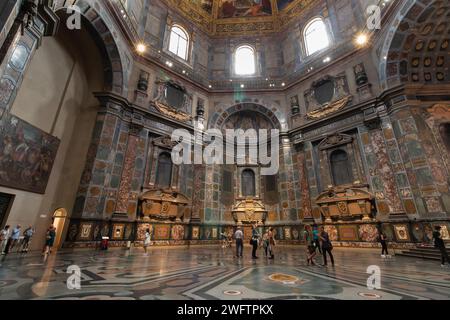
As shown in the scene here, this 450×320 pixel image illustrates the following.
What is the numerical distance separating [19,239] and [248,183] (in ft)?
39.8

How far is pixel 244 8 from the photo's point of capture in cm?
1931

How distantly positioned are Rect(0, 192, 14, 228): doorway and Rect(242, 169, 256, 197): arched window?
1196 cm

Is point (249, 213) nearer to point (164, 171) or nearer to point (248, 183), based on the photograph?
point (248, 183)

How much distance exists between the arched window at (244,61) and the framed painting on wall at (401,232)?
47.6 feet

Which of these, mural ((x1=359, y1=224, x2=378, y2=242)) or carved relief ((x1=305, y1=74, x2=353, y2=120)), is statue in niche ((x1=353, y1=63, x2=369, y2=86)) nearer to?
carved relief ((x1=305, y1=74, x2=353, y2=120))

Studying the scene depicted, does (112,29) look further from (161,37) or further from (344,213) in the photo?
(344,213)

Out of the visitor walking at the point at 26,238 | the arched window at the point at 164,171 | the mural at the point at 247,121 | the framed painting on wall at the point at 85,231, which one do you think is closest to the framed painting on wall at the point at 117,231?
the framed painting on wall at the point at 85,231

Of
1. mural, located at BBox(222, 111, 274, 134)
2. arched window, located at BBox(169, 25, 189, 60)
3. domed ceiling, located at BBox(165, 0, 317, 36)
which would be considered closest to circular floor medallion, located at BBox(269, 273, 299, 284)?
mural, located at BBox(222, 111, 274, 134)

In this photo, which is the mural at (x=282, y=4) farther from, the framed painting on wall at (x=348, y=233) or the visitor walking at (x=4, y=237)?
the visitor walking at (x=4, y=237)

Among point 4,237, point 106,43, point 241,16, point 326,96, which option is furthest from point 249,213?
point 241,16

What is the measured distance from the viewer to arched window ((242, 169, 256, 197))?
49.7 feet

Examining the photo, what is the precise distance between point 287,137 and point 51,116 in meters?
13.6

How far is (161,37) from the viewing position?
50.5ft
